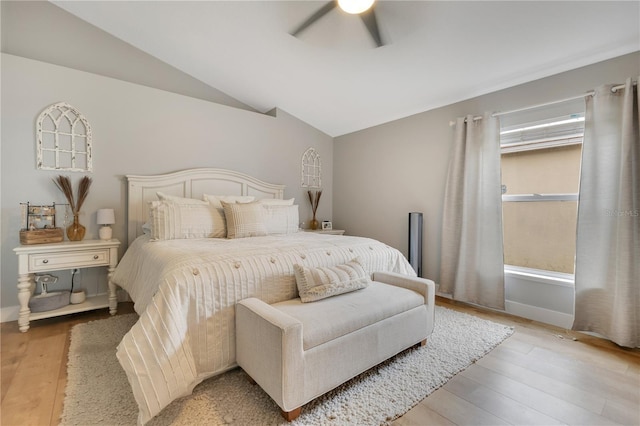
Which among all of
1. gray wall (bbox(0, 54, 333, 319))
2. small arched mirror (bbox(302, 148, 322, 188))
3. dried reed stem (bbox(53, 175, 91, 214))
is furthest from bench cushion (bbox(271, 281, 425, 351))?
small arched mirror (bbox(302, 148, 322, 188))

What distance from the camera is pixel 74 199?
2.85m

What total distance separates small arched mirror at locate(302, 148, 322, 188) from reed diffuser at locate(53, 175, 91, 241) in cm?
278

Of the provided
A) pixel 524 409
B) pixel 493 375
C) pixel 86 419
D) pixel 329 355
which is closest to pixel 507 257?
pixel 493 375

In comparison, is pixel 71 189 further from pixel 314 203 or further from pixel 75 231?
pixel 314 203

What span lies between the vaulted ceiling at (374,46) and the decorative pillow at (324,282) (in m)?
1.92

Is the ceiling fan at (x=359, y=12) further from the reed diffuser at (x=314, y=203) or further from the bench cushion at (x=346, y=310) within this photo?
the reed diffuser at (x=314, y=203)

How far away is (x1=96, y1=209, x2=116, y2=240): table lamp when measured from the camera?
2.80 metres

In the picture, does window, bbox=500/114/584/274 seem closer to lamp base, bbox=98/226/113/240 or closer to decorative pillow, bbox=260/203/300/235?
decorative pillow, bbox=260/203/300/235

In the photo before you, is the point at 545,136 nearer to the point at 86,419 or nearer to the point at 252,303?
the point at 252,303

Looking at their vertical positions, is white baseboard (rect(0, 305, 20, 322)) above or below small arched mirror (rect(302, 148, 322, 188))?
below

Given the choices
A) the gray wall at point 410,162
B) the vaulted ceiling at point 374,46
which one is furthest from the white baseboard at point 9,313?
the gray wall at point 410,162

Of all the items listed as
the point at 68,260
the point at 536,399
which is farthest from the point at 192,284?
the point at 536,399

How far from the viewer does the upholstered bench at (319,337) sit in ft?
4.51

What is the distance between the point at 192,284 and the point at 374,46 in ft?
7.79
